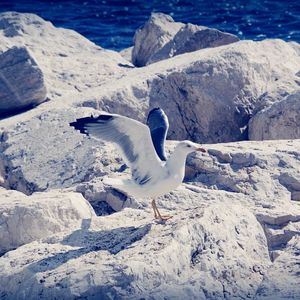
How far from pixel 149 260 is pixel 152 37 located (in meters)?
9.80

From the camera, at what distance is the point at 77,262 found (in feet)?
27.7

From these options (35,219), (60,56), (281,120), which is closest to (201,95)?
(281,120)

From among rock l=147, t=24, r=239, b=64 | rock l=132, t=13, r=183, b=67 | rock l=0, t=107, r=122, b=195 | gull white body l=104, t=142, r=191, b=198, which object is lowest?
rock l=132, t=13, r=183, b=67

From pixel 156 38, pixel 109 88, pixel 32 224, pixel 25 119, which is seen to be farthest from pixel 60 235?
pixel 156 38

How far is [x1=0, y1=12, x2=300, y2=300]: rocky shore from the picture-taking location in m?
8.28

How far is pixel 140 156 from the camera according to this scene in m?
9.76

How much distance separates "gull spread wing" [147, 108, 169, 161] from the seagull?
372mm

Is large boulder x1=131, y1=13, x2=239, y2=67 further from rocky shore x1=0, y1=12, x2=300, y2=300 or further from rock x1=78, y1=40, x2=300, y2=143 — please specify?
rock x1=78, y1=40, x2=300, y2=143

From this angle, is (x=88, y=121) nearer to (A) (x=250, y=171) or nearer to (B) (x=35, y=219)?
(B) (x=35, y=219)

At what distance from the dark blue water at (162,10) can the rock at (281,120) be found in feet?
31.5

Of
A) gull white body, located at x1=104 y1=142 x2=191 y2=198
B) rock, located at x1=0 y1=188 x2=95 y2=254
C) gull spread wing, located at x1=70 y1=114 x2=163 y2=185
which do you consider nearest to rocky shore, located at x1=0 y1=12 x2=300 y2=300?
rock, located at x1=0 y1=188 x2=95 y2=254

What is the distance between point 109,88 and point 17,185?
7.78 ft

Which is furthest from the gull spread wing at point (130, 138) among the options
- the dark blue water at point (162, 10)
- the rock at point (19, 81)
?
the dark blue water at point (162, 10)

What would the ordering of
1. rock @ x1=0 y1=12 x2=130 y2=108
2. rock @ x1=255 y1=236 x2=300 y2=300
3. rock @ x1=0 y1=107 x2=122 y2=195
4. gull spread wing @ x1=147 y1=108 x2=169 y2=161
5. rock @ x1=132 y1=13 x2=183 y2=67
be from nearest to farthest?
1. rock @ x1=255 y1=236 x2=300 y2=300
2. gull spread wing @ x1=147 y1=108 x2=169 y2=161
3. rock @ x1=0 y1=107 x2=122 y2=195
4. rock @ x1=0 y1=12 x2=130 y2=108
5. rock @ x1=132 y1=13 x2=183 y2=67
